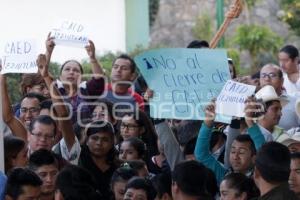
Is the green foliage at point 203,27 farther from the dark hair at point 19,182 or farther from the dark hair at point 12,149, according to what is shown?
the dark hair at point 19,182

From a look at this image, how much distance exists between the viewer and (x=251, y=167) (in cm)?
789

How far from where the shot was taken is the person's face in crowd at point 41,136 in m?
8.09

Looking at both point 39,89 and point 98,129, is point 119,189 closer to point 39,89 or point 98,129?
point 98,129

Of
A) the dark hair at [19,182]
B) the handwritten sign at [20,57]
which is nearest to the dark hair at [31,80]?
the handwritten sign at [20,57]

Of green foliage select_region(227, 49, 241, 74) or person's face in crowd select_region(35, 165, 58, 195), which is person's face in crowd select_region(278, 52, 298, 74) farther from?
green foliage select_region(227, 49, 241, 74)

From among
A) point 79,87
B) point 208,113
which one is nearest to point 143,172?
point 208,113

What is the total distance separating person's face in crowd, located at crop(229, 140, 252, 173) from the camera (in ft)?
25.8

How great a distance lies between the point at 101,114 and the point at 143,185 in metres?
2.01

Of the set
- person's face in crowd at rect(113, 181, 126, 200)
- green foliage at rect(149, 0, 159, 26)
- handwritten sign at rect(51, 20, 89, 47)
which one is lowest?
person's face in crowd at rect(113, 181, 126, 200)

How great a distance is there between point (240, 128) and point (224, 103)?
0.74 metres

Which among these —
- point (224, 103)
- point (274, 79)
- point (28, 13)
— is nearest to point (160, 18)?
point (28, 13)

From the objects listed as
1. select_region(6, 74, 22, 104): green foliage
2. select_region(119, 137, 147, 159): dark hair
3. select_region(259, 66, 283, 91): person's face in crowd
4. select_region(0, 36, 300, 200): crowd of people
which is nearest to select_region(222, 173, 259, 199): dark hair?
select_region(0, 36, 300, 200): crowd of people

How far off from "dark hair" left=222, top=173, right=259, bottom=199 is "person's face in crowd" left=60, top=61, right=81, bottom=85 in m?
3.09

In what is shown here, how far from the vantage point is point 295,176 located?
735 cm
